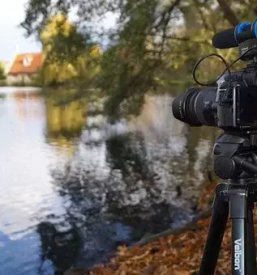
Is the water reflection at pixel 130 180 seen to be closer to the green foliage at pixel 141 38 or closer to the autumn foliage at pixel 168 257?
the autumn foliage at pixel 168 257

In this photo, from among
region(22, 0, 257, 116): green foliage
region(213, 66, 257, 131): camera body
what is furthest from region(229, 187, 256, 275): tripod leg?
region(22, 0, 257, 116): green foliage

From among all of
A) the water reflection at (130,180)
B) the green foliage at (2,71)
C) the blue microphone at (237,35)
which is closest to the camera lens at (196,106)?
the blue microphone at (237,35)

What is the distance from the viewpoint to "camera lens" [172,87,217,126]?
156 cm

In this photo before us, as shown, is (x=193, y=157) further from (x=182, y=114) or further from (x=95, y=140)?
(x=182, y=114)

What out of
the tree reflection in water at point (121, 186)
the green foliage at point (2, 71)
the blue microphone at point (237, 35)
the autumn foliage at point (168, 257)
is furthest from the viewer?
the green foliage at point (2, 71)

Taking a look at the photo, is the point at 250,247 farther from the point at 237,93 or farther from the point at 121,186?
the point at 121,186

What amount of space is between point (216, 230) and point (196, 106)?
0.42 m

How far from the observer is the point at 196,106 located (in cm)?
158

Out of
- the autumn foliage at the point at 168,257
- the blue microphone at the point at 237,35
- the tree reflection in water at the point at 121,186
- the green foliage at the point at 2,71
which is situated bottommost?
the tree reflection in water at the point at 121,186

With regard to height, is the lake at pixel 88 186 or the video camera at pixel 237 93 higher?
the video camera at pixel 237 93

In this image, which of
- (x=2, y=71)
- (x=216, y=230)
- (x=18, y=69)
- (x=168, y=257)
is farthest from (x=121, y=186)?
(x=18, y=69)

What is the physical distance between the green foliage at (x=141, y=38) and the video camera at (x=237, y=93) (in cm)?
514

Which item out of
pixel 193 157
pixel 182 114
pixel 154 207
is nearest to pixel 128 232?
pixel 154 207

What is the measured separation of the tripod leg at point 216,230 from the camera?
5.13 ft
